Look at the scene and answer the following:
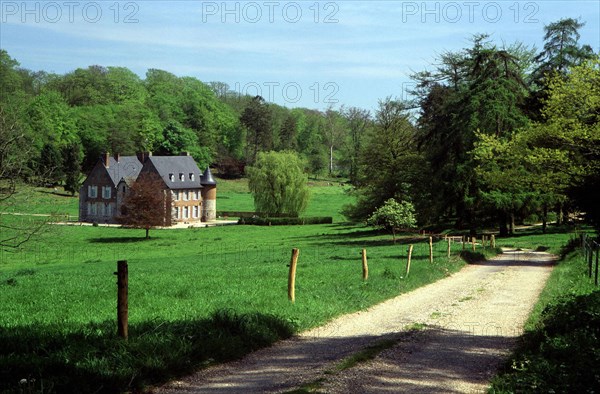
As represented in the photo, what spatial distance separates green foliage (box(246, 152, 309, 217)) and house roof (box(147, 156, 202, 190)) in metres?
A: 8.27

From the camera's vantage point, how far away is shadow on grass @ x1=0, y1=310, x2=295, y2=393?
8.69 metres

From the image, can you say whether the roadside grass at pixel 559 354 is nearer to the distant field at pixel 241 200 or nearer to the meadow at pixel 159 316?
the meadow at pixel 159 316

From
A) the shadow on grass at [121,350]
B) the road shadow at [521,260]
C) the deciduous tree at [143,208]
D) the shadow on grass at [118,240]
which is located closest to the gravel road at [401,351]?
the shadow on grass at [121,350]

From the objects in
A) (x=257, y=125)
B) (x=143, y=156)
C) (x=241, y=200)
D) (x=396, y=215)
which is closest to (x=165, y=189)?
(x=143, y=156)

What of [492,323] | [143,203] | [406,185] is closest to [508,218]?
[406,185]

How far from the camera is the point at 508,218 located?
176ft

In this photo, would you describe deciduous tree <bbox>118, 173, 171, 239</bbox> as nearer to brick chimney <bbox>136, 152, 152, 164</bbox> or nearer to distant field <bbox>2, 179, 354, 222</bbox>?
distant field <bbox>2, 179, 354, 222</bbox>

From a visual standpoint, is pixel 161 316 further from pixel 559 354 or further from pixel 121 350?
pixel 559 354

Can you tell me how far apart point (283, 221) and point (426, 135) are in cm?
3352

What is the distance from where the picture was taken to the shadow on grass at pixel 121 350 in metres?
8.69

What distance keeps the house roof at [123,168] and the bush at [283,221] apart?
18.5 metres

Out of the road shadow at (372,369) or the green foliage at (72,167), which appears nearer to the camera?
the road shadow at (372,369)

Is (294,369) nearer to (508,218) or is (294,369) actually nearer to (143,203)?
(508,218)

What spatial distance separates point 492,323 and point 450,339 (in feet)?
8.29
